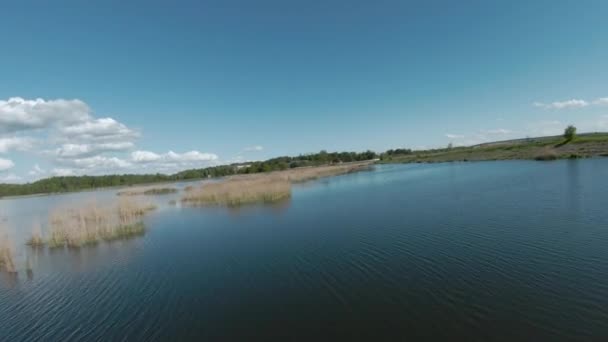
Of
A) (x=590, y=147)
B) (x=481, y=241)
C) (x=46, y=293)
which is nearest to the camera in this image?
(x=46, y=293)

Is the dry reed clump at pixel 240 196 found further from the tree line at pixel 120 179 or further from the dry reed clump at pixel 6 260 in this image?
the tree line at pixel 120 179

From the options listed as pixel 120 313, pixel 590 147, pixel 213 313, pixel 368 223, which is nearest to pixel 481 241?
pixel 368 223

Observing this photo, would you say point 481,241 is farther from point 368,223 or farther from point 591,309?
point 368,223

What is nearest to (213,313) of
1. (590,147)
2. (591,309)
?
(591,309)

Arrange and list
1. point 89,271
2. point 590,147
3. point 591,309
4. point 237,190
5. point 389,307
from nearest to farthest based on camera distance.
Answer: point 591,309 < point 389,307 < point 89,271 < point 237,190 < point 590,147

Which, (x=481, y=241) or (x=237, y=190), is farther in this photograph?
(x=237, y=190)

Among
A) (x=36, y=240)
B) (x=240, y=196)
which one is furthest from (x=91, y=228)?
(x=240, y=196)

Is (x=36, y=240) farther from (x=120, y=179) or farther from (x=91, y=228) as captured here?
(x=120, y=179)

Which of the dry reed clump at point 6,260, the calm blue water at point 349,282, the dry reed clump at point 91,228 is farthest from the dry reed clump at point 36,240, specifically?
the dry reed clump at point 6,260

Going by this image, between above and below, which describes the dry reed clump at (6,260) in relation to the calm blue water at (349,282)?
above
